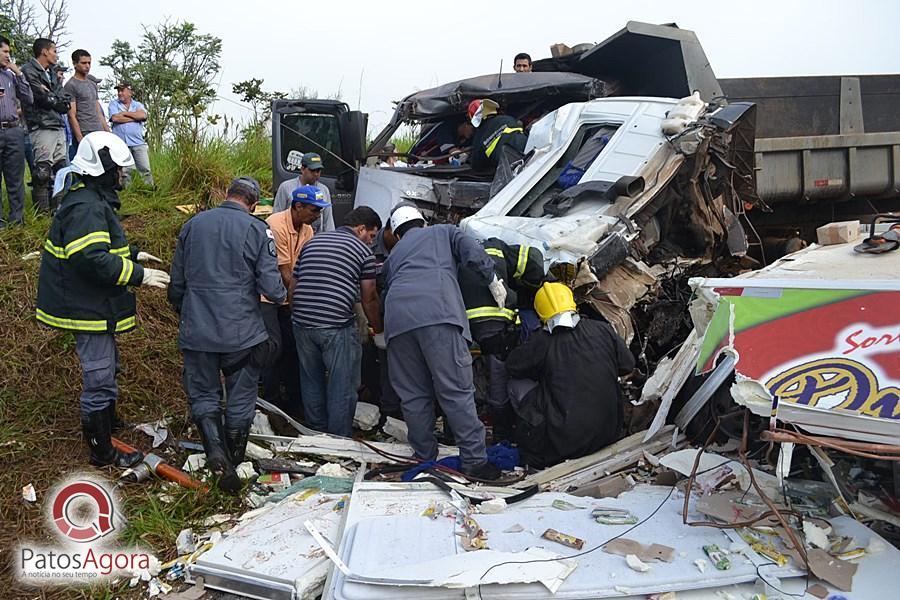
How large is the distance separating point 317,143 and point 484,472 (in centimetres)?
384

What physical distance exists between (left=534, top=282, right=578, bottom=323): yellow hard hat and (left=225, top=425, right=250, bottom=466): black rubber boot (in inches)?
67.9

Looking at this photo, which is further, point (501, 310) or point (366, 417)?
point (366, 417)

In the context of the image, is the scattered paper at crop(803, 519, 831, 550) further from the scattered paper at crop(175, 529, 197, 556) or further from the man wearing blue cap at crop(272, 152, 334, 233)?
the man wearing blue cap at crop(272, 152, 334, 233)

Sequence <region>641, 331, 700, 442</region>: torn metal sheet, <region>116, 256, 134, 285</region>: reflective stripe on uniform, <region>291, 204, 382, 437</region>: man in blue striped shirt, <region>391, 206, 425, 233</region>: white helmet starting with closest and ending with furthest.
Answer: <region>641, 331, 700, 442</region>: torn metal sheet < <region>116, 256, 134, 285</region>: reflective stripe on uniform < <region>291, 204, 382, 437</region>: man in blue striped shirt < <region>391, 206, 425, 233</region>: white helmet

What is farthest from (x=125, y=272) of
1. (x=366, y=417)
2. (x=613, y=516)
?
(x=613, y=516)

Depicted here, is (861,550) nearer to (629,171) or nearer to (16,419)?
(629,171)

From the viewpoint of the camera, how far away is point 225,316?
3795mm

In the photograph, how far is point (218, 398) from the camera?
3961 millimetres

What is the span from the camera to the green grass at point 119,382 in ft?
11.5

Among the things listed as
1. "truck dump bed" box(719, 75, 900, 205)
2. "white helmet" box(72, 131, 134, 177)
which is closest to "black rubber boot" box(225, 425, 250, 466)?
"white helmet" box(72, 131, 134, 177)

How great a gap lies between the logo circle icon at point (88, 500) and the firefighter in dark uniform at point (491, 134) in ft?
11.4

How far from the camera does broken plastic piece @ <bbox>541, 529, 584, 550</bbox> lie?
2662 millimetres

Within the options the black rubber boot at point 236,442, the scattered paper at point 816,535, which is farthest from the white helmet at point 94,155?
the scattered paper at point 816,535

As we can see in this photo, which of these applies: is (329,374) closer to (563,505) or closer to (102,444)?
(102,444)
